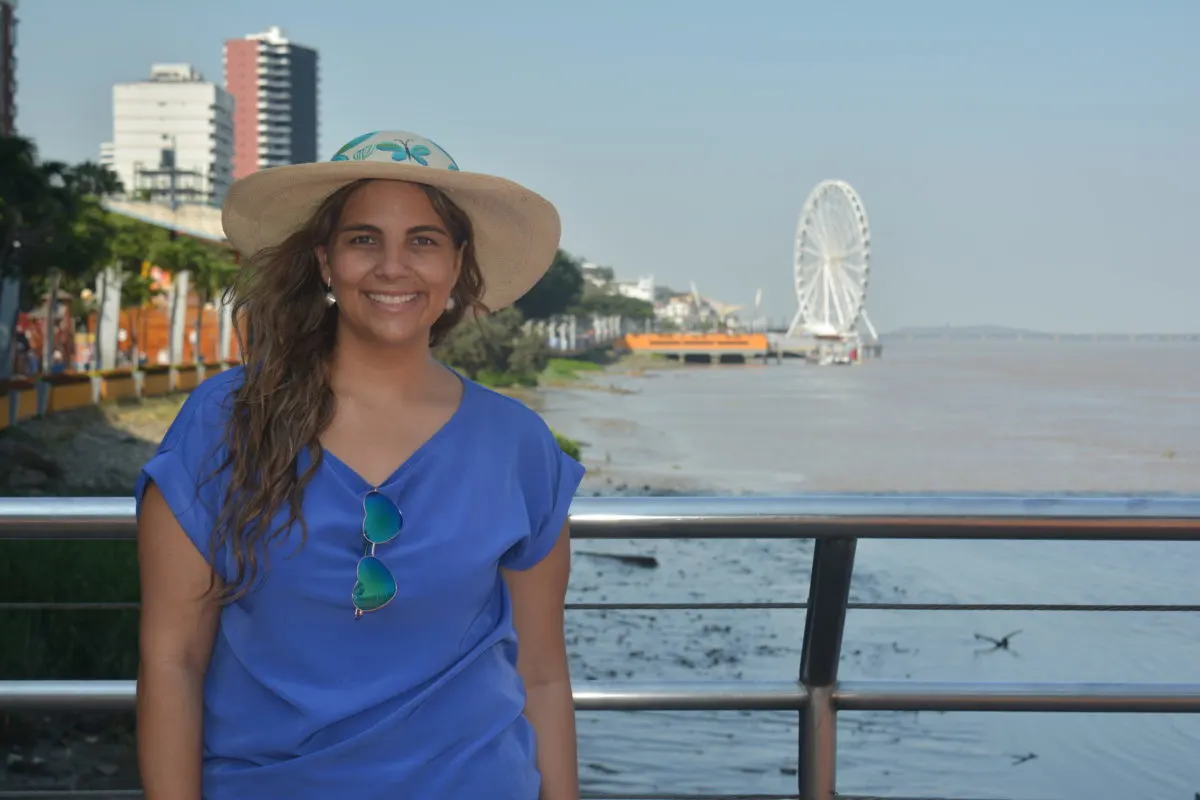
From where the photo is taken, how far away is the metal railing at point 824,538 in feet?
6.47

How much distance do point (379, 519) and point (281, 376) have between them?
0.64 ft

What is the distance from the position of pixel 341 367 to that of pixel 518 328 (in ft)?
198

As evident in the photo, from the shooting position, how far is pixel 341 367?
1569 mm

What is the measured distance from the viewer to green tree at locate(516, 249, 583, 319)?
259ft

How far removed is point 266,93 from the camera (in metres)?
184

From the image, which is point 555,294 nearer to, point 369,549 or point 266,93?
point 369,549

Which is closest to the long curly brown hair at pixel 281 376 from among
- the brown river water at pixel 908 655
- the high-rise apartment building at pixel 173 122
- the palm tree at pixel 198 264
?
the brown river water at pixel 908 655

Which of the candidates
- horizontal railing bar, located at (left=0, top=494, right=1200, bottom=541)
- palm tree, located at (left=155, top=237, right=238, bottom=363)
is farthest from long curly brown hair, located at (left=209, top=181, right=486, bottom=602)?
palm tree, located at (left=155, top=237, right=238, bottom=363)

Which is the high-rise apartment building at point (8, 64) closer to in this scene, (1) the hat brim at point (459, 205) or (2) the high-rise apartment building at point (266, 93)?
(1) the hat brim at point (459, 205)

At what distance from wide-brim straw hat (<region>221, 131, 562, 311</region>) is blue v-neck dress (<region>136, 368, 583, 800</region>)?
20 centimetres

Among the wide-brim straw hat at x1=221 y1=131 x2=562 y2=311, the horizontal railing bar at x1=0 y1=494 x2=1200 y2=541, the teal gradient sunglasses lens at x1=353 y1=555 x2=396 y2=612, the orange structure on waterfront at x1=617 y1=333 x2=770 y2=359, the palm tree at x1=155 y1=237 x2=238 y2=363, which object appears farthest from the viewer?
the orange structure on waterfront at x1=617 y1=333 x2=770 y2=359

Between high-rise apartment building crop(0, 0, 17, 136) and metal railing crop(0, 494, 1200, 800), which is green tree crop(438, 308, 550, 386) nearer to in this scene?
high-rise apartment building crop(0, 0, 17, 136)

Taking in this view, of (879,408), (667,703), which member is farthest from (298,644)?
(879,408)

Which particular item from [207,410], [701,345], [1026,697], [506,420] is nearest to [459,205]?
[506,420]
